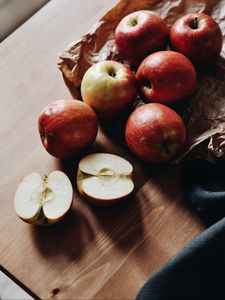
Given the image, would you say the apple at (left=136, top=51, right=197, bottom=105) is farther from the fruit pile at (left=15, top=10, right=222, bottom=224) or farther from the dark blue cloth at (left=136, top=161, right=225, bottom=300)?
the dark blue cloth at (left=136, top=161, right=225, bottom=300)

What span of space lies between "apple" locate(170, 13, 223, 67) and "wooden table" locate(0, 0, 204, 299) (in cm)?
20

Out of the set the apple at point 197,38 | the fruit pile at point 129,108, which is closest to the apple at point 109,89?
the fruit pile at point 129,108

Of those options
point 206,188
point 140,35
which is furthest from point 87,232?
point 140,35

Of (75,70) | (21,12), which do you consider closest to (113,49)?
(75,70)

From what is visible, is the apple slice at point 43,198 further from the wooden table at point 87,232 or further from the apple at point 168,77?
→ the apple at point 168,77

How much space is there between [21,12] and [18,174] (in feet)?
1.74

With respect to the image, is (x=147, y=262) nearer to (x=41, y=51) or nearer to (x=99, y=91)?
(x=99, y=91)

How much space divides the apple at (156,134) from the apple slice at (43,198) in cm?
12

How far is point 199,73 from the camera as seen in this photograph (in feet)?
2.38

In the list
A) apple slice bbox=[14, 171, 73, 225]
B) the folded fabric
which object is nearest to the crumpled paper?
the folded fabric

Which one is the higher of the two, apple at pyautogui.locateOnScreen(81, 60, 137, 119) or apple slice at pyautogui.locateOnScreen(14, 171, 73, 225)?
apple at pyautogui.locateOnScreen(81, 60, 137, 119)

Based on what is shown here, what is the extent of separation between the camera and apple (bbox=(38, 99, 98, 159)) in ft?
2.02

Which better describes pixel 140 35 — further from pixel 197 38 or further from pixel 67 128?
pixel 67 128

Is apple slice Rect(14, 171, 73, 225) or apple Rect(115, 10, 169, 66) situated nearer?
apple slice Rect(14, 171, 73, 225)
